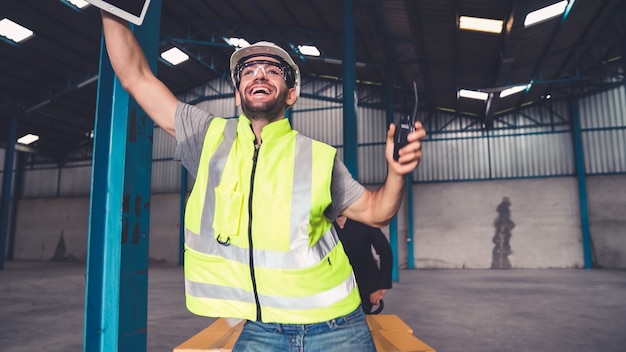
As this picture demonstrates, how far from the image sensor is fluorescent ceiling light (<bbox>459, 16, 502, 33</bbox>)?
30.4 feet

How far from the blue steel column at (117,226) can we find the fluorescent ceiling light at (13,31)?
1292 cm

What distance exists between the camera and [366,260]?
3711mm

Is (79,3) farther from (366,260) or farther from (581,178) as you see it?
(581,178)

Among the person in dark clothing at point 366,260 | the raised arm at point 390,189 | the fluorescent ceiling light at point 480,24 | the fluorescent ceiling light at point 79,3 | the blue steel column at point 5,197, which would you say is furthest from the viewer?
the blue steel column at point 5,197

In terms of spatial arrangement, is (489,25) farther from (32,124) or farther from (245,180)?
(32,124)

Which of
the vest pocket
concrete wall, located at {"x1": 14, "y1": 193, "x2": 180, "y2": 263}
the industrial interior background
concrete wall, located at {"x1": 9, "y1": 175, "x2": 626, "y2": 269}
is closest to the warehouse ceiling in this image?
the industrial interior background

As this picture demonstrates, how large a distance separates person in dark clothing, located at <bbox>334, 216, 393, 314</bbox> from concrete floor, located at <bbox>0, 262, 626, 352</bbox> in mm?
1628

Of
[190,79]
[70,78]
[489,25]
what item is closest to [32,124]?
[70,78]

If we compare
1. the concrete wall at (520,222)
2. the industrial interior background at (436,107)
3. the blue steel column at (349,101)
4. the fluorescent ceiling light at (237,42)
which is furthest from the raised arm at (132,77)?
the concrete wall at (520,222)

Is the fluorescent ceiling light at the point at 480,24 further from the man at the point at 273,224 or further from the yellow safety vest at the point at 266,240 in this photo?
the yellow safety vest at the point at 266,240

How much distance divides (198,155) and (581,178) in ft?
55.9

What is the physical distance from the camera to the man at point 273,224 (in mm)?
1241

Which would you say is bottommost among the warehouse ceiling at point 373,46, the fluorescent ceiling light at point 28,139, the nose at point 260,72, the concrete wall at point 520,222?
the concrete wall at point 520,222

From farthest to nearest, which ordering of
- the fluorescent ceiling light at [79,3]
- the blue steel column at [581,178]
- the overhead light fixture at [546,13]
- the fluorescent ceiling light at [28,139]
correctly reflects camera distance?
the fluorescent ceiling light at [28,139], the blue steel column at [581,178], the fluorescent ceiling light at [79,3], the overhead light fixture at [546,13]
